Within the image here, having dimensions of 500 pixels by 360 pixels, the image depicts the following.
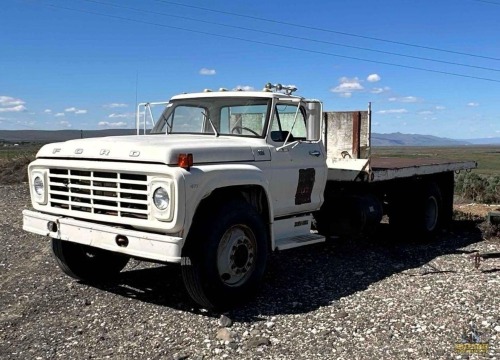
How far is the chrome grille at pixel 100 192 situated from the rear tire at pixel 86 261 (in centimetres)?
66

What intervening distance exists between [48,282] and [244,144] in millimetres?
2864

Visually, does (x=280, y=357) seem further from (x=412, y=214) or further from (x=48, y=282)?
(x=412, y=214)

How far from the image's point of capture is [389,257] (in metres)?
8.13

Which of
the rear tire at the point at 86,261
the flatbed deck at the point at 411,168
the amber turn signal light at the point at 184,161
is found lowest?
the rear tire at the point at 86,261

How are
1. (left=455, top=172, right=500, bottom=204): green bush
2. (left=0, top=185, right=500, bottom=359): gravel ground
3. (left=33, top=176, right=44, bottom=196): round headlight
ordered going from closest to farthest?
(left=0, top=185, right=500, bottom=359): gravel ground → (left=33, top=176, right=44, bottom=196): round headlight → (left=455, top=172, right=500, bottom=204): green bush

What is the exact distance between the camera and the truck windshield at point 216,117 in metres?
6.54

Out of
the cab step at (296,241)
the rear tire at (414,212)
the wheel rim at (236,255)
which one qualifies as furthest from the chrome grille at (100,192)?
the rear tire at (414,212)

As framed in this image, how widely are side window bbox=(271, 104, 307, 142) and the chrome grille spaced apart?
196 cm

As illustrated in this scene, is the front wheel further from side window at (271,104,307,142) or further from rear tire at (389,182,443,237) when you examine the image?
rear tire at (389,182,443,237)

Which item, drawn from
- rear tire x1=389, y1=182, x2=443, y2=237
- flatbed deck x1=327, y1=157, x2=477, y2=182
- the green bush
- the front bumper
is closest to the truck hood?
the front bumper

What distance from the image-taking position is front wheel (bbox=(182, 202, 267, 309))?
5113mm

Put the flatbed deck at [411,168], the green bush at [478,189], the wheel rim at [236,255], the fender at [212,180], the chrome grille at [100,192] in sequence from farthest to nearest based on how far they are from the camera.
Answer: the green bush at [478,189] < the flatbed deck at [411,168] < the wheel rim at [236,255] < the chrome grille at [100,192] < the fender at [212,180]

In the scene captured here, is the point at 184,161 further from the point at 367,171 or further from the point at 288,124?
the point at 367,171

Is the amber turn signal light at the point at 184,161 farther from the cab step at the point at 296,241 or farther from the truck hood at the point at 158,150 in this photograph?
the cab step at the point at 296,241
